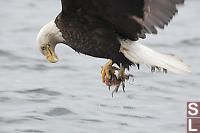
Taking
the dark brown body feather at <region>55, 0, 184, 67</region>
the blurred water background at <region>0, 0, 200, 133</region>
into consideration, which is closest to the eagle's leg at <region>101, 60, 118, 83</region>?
the dark brown body feather at <region>55, 0, 184, 67</region>

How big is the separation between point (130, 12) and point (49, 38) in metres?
1.29

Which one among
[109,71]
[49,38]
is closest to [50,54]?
[49,38]

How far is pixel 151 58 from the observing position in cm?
687

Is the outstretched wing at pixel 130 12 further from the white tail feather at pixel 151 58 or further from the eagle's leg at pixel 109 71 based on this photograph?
the eagle's leg at pixel 109 71

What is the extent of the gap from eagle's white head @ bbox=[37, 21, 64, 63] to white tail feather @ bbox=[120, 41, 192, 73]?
Result: 72 centimetres

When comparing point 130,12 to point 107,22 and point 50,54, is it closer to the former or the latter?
point 107,22

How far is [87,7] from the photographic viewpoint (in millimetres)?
6832

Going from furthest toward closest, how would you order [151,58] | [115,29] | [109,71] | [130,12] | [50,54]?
[50,54], [109,71], [115,29], [151,58], [130,12]

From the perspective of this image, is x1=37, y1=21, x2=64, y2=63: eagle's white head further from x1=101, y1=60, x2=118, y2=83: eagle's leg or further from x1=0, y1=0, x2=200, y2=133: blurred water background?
x1=0, y1=0, x2=200, y2=133: blurred water background

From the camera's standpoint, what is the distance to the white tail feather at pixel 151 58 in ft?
22.2

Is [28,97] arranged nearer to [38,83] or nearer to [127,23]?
[38,83]

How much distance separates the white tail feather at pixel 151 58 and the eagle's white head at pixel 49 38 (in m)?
0.72

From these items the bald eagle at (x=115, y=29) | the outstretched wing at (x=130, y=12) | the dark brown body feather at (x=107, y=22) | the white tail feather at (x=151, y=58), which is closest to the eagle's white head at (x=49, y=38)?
the bald eagle at (x=115, y=29)

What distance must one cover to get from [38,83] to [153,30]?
2326 millimetres
